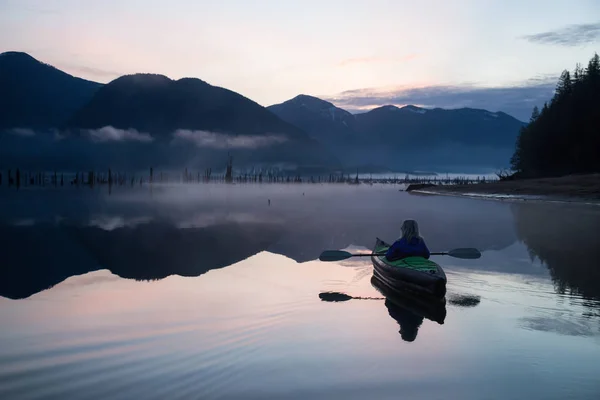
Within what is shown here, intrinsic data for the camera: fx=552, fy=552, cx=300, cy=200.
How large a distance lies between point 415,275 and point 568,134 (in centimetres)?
8426

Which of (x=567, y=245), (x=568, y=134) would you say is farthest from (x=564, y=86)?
(x=567, y=245)

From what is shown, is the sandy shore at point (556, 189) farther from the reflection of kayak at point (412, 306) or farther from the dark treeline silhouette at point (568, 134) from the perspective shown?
the reflection of kayak at point (412, 306)

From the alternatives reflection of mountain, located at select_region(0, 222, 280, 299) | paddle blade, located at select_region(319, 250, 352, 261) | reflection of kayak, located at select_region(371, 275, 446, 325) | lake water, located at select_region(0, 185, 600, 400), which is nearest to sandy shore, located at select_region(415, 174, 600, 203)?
lake water, located at select_region(0, 185, 600, 400)

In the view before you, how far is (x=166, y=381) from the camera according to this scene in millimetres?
8758

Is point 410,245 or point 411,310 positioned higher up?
point 410,245

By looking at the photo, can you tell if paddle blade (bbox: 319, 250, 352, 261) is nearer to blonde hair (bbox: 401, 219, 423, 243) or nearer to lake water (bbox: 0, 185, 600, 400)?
lake water (bbox: 0, 185, 600, 400)

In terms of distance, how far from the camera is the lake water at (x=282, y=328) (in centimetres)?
872

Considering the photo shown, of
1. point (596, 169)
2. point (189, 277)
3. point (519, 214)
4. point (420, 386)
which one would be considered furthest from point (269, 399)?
point (596, 169)

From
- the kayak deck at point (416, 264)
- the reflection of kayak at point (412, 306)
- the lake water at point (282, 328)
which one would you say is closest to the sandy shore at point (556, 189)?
the lake water at point (282, 328)

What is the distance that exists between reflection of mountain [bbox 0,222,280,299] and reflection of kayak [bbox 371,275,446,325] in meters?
7.34

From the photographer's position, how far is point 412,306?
1445 cm

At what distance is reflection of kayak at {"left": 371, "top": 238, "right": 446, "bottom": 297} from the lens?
47.0ft

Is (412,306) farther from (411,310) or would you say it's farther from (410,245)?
(410,245)

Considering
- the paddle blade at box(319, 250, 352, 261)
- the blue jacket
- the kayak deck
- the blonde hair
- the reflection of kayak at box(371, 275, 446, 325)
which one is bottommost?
the reflection of kayak at box(371, 275, 446, 325)
